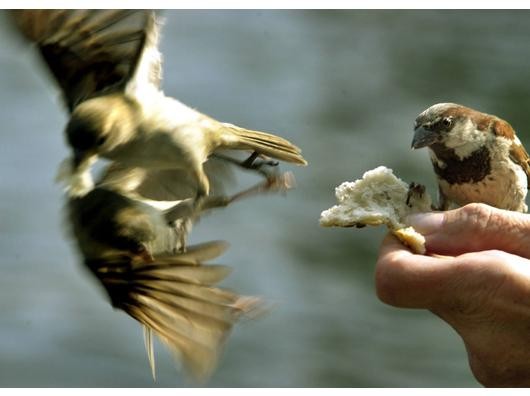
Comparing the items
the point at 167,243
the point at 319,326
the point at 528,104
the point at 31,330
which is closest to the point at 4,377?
the point at 31,330

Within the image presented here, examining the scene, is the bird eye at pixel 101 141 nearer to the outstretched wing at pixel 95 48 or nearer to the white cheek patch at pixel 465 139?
the outstretched wing at pixel 95 48

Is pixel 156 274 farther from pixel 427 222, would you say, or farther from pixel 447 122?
pixel 447 122

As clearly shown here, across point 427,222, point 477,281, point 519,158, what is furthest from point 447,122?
point 477,281

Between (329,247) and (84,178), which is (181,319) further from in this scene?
(329,247)

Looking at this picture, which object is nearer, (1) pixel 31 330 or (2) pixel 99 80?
(2) pixel 99 80

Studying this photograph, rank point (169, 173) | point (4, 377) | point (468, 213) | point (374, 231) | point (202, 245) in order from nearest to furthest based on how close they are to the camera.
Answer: point (202, 245) → point (468, 213) → point (169, 173) → point (4, 377) → point (374, 231)

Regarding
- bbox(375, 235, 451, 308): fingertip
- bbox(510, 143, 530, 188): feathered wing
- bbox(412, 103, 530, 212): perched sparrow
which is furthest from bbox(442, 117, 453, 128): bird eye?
bbox(375, 235, 451, 308): fingertip
